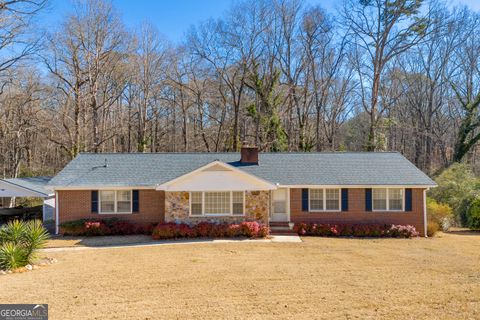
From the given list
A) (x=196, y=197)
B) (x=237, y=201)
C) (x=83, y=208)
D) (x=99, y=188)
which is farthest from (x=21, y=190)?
(x=237, y=201)

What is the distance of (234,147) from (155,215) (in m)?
17.7

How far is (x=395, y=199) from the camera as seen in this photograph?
1773cm

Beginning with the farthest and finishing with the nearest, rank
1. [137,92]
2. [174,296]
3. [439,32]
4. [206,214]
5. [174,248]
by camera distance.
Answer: [137,92], [439,32], [206,214], [174,248], [174,296]

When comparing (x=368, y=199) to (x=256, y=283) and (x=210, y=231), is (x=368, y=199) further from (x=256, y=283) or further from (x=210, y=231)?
(x=256, y=283)

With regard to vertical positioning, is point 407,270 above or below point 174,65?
below

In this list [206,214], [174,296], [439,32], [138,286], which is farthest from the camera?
[439,32]

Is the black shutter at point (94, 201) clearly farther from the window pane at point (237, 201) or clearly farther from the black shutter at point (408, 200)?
the black shutter at point (408, 200)

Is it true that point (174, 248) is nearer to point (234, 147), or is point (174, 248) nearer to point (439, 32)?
point (234, 147)

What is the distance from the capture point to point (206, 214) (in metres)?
17.1

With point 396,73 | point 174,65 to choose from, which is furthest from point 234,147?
point 396,73

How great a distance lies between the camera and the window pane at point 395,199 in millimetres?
17688

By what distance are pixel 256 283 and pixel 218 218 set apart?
8308 millimetres

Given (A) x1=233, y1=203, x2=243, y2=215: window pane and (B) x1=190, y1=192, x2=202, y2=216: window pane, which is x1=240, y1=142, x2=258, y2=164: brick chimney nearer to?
(A) x1=233, y1=203, x2=243, y2=215: window pane

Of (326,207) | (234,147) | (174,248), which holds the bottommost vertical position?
(174,248)
